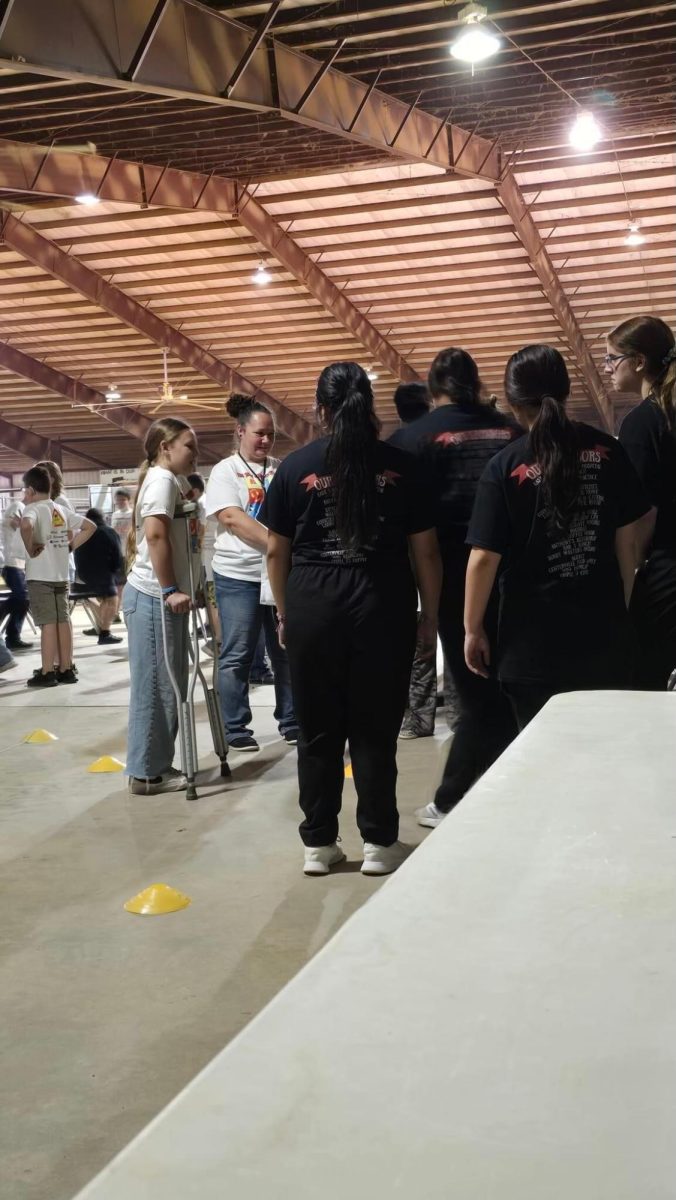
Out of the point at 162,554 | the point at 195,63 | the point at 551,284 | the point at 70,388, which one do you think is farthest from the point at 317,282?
the point at 162,554

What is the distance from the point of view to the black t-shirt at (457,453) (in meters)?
3.28

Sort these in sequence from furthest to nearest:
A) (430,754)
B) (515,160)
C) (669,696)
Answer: (515,160) → (430,754) → (669,696)

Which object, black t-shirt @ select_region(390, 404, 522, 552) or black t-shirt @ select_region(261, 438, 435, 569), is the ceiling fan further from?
black t-shirt @ select_region(261, 438, 435, 569)

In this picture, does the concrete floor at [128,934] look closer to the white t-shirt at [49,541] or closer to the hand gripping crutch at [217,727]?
the hand gripping crutch at [217,727]

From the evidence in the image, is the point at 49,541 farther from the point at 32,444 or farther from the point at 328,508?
the point at 32,444

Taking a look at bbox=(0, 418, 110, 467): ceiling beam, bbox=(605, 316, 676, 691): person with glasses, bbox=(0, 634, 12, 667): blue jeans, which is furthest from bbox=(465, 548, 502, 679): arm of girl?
bbox=(0, 418, 110, 467): ceiling beam

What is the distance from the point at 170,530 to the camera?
411 cm

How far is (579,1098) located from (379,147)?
34.8 feet

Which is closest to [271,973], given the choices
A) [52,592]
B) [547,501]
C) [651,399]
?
[547,501]

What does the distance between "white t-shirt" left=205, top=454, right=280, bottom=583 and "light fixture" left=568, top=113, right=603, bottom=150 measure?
263 inches

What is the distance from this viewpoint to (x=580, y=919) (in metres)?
0.68

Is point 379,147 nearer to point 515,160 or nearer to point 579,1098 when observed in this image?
point 515,160

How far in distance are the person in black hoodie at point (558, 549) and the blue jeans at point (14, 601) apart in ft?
22.9

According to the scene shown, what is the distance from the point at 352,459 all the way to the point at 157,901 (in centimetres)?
136
